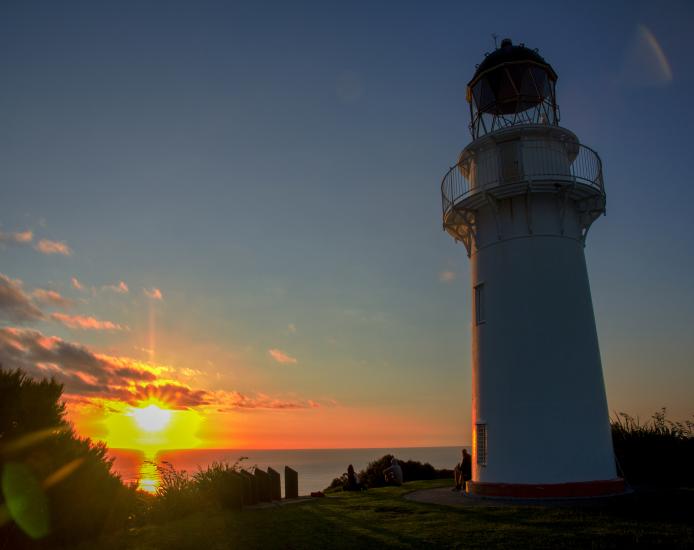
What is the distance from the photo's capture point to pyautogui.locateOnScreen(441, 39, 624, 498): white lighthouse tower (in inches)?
635

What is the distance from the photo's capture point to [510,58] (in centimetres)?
1914

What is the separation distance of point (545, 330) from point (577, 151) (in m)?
6.57

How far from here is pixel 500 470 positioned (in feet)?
54.0

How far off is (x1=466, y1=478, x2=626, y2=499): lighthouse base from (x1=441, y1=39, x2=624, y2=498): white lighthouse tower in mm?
33

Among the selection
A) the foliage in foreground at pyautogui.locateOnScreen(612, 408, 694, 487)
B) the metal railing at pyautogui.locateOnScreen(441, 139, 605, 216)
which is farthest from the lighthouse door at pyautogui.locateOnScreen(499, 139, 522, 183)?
the foliage in foreground at pyautogui.locateOnScreen(612, 408, 694, 487)

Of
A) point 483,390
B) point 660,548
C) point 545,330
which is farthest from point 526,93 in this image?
point 660,548

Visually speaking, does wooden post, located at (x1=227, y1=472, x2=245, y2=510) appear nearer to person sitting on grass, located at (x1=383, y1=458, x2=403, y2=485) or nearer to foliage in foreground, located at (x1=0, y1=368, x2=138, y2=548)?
foliage in foreground, located at (x1=0, y1=368, x2=138, y2=548)

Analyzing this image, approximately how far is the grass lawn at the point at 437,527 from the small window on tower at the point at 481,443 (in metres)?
3.05

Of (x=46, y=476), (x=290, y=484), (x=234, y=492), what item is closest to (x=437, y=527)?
(x=234, y=492)

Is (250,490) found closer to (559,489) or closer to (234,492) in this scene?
(234,492)

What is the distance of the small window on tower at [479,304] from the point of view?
1837 cm

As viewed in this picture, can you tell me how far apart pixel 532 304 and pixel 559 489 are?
17.7ft

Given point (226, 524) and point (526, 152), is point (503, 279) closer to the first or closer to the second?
point (526, 152)

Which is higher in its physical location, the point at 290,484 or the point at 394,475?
the point at 394,475
